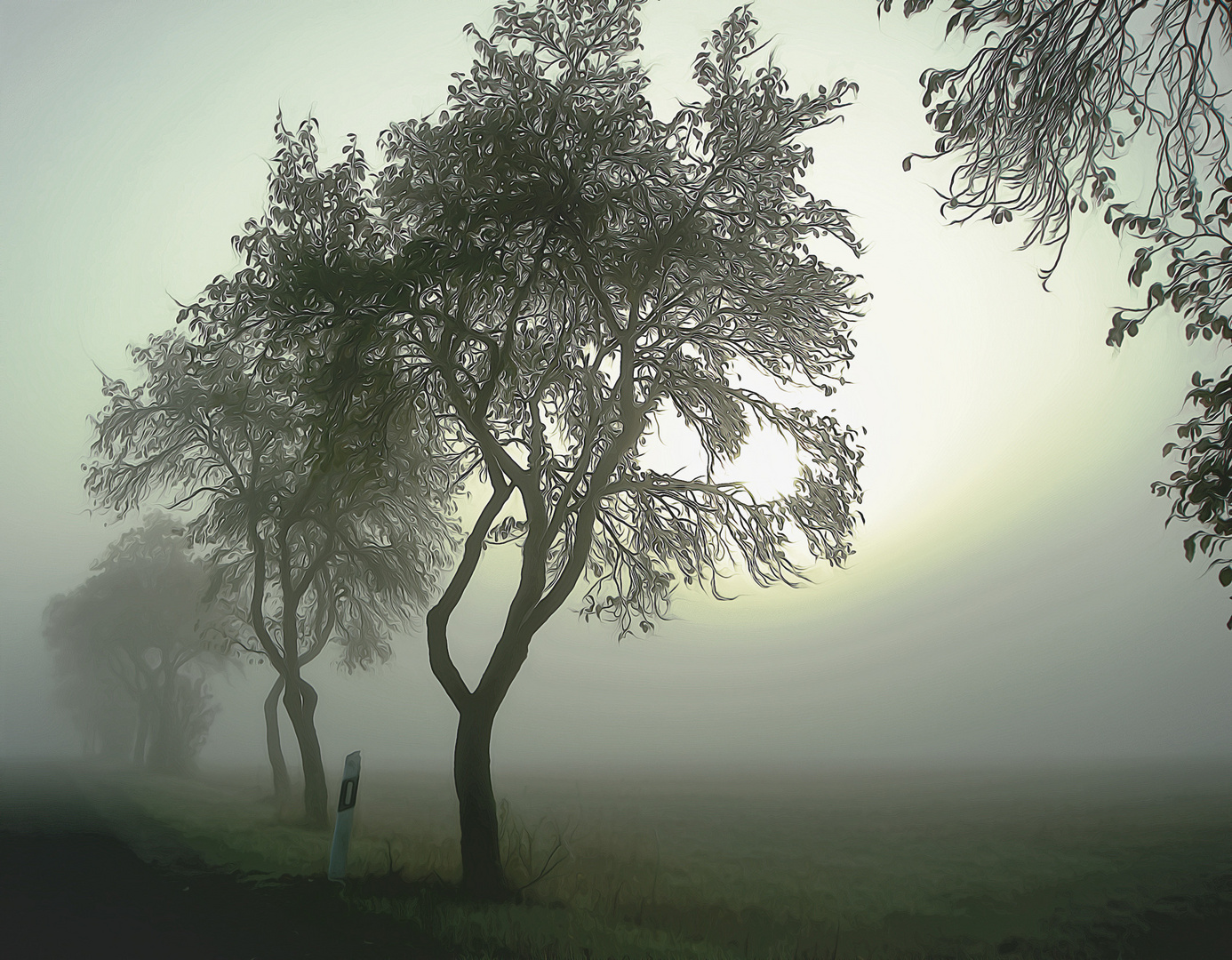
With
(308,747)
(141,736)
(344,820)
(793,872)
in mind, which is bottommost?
(793,872)

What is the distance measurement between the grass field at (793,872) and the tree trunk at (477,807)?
1.46 feet

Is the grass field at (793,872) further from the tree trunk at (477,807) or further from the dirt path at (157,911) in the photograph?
the dirt path at (157,911)

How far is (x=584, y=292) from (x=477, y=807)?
316 inches

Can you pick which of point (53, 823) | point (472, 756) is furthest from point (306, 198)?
point (53, 823)

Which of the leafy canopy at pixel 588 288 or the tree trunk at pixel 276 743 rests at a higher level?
the leafy canopy at pixel 588 288

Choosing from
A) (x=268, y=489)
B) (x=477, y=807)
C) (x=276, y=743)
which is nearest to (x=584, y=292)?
(x=477, y=807)

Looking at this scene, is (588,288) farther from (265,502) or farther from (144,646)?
(144,646)

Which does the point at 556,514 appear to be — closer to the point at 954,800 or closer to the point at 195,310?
the point at 195,310

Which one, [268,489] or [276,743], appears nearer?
[268,489]

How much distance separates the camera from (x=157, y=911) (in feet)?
29.3

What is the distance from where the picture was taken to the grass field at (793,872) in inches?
337

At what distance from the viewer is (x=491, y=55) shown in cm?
1218

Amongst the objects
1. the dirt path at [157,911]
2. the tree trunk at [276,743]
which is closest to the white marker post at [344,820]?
the dirt path at [157,911]

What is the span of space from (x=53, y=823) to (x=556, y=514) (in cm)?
1254
